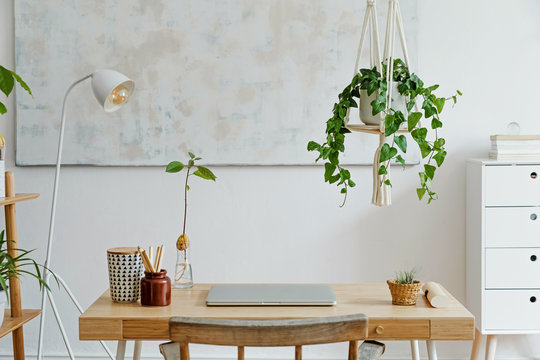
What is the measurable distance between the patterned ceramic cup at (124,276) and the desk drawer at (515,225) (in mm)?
1637

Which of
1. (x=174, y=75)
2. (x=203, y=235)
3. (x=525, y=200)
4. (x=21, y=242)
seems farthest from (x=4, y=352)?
(x=525, y=200)

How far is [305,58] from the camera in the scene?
334 cm

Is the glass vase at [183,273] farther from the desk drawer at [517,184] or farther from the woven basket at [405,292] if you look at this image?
the desk drawer at [517,184]

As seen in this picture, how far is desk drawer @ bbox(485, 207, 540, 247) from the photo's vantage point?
2965mm

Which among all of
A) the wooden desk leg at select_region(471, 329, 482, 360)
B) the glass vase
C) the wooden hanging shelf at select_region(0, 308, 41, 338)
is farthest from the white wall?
the glass vase

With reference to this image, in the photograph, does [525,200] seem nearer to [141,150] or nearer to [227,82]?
[227,82]

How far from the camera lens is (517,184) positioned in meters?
2.96

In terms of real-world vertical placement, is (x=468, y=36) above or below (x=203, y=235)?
above

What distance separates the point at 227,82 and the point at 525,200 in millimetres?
1541

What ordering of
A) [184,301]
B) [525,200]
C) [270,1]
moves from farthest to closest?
1. [270,1]
2. [525,200]
3. [184,301]

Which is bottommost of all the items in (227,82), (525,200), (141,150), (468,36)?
(525,200)

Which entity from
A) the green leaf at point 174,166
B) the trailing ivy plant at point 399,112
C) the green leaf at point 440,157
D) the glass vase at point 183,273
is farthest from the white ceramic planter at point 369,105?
the glass vase at point 183,273

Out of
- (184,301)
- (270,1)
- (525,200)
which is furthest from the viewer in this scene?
(270,1)

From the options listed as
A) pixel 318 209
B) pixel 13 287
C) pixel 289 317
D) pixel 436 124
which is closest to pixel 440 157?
pixel 436 124
